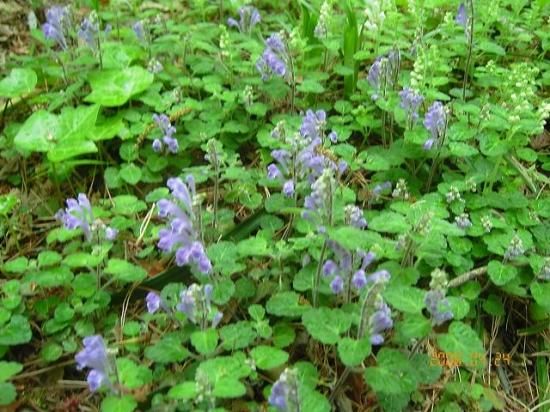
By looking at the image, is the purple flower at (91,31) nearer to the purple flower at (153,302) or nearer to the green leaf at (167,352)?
the purple flower at (153,302)

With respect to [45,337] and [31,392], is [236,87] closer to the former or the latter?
[45,337]

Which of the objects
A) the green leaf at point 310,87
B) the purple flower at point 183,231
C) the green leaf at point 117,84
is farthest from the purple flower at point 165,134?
the purple flower at point 183,231

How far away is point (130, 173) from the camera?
9.98 feet

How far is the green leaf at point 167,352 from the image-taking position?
84.6 inches

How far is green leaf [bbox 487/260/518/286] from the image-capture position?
94.7 inches

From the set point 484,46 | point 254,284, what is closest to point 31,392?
point 254,284

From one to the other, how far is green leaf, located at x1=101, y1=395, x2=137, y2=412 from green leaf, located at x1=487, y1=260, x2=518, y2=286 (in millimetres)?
1322

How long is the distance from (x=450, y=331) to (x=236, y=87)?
6.08 ft

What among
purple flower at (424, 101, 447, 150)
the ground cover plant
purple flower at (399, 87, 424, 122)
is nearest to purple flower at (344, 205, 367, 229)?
the ground cover plant

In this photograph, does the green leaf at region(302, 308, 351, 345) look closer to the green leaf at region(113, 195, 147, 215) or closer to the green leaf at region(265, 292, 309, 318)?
the green leaf at region(265, 292, 309, 318)

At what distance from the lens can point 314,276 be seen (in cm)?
235

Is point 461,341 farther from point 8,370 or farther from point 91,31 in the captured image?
point 91,31

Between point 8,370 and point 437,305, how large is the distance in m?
1.41

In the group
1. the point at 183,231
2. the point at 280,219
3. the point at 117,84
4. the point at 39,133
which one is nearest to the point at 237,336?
the point at 183,231
